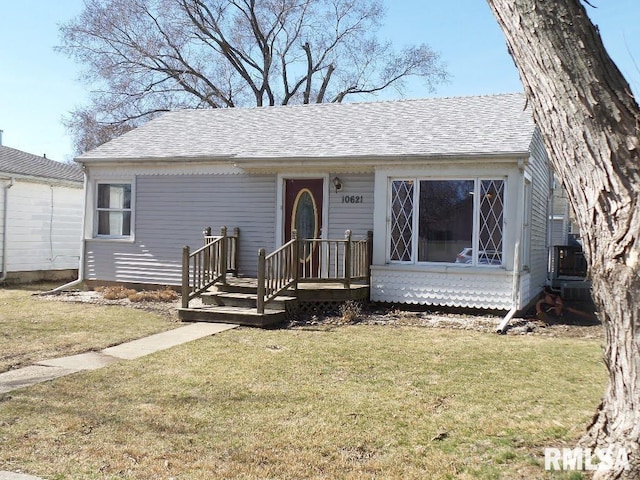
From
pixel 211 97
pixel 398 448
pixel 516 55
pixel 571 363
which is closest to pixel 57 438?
pixel 398 448

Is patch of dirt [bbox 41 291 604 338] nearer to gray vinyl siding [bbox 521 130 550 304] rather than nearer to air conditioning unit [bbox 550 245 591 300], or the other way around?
gray vinyl siding [bbox 521 130 550 304]

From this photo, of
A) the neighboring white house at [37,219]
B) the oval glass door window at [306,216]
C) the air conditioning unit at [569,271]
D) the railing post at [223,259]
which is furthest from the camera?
the neighboring white house at [37,219]

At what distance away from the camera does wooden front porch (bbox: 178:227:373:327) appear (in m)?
9.46

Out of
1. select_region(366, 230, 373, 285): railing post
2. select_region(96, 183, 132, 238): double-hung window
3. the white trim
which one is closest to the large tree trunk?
select_region(366, 230, 373, 285): railing post

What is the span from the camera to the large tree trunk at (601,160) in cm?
313

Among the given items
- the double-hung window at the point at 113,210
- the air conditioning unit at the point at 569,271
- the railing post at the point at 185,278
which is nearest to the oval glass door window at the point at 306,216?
the railing post at the point at 185,278

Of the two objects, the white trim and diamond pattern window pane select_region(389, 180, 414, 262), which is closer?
diamond pattern window pane select_region(389, 180, 414, 262)

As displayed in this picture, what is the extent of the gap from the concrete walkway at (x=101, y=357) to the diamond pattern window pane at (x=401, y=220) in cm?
340

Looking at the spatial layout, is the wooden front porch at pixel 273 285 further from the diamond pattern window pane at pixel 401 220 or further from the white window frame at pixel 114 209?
the white window frame at pixel 114 209

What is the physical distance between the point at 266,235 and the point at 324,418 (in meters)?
7.50

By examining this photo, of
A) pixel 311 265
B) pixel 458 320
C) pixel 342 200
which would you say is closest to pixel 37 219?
pixel 311 265

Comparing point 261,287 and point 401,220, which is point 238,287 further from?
point 401,220

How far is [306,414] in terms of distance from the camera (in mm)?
4875

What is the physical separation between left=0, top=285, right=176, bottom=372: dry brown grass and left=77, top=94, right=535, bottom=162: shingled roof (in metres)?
3.55
